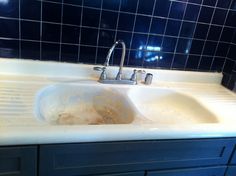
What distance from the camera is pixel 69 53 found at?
133cm

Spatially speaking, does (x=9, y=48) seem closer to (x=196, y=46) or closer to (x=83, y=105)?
(x=83, y=105)

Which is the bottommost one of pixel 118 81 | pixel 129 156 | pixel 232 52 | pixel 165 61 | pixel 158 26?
pixel 129 156

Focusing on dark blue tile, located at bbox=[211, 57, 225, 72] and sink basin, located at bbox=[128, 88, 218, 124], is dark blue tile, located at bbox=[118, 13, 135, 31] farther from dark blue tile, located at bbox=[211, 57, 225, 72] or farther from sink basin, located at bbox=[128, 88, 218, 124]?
dark blue tile, located at bbox=[211, 57, 225, 72]

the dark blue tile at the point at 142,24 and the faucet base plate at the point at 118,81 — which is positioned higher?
the dark blue tile at the point at 142,24

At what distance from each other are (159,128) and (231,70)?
34.5 inches

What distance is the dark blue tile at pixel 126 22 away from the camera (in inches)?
52.6

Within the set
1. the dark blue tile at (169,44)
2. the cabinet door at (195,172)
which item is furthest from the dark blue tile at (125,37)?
the cabinet door at (195,172)

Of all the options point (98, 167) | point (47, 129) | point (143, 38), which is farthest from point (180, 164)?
point (143, 38)

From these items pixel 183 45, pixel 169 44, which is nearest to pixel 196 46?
pixel 183 45

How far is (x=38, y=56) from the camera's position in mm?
1295

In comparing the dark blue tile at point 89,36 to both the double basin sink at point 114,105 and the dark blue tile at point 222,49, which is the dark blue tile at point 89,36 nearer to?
the double basin sink at point 114,105

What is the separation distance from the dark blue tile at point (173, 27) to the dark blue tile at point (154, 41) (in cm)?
6

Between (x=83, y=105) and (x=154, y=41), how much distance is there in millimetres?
583

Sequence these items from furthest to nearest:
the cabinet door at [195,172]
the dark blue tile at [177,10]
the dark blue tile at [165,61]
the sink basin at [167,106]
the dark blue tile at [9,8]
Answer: the dark blue tile at [165,61], the dark blue tile at [177,10], the sink basin at [167,106], the dark blue tile at [9,8], the cabinet door at [195,172]
